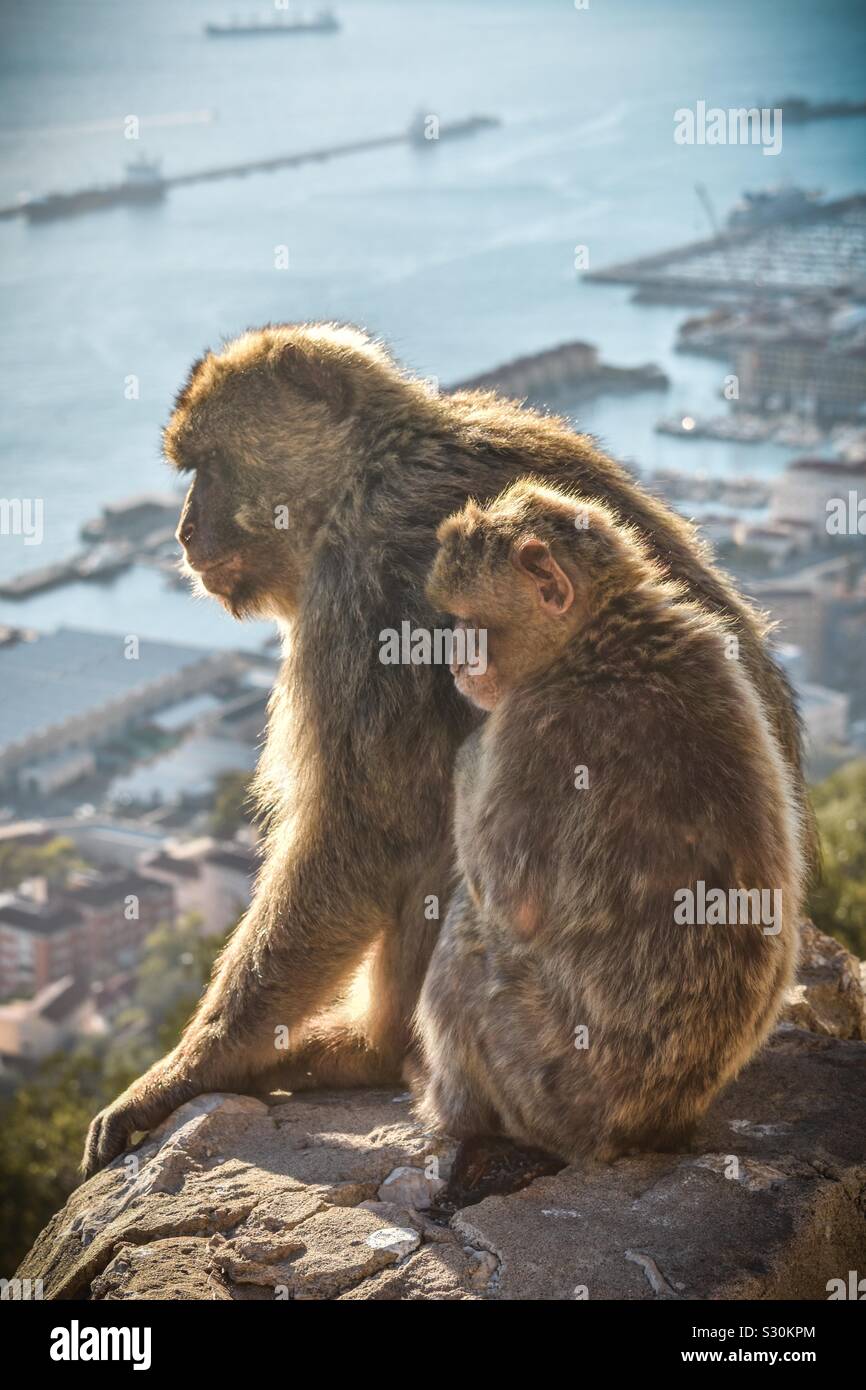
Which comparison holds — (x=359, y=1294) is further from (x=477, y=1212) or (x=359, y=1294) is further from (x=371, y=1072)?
(x=371, y=1072)

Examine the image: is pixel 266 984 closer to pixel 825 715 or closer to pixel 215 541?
pixel 215 541

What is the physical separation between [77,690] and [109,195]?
1470 centimetres

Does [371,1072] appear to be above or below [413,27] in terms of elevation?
Result: below

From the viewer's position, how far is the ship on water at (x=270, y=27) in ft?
122

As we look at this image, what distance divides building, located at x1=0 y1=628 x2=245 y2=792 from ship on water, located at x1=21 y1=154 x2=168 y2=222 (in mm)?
11991

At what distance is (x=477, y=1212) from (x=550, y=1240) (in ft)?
0.60

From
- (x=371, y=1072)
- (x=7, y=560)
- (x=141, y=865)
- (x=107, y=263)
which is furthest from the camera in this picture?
(x=107, y=263)

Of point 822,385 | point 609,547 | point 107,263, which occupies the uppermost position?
point 107,263

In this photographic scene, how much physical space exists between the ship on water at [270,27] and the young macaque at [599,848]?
3744 cm

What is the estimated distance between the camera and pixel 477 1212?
9.64ft

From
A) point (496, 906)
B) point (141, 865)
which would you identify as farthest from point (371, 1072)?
point (141, 865)

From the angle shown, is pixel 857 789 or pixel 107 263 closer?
pixel 857 789

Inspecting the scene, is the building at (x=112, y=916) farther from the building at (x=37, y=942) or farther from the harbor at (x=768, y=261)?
the harbor at (x=768, y=261)

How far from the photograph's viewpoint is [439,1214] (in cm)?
300
